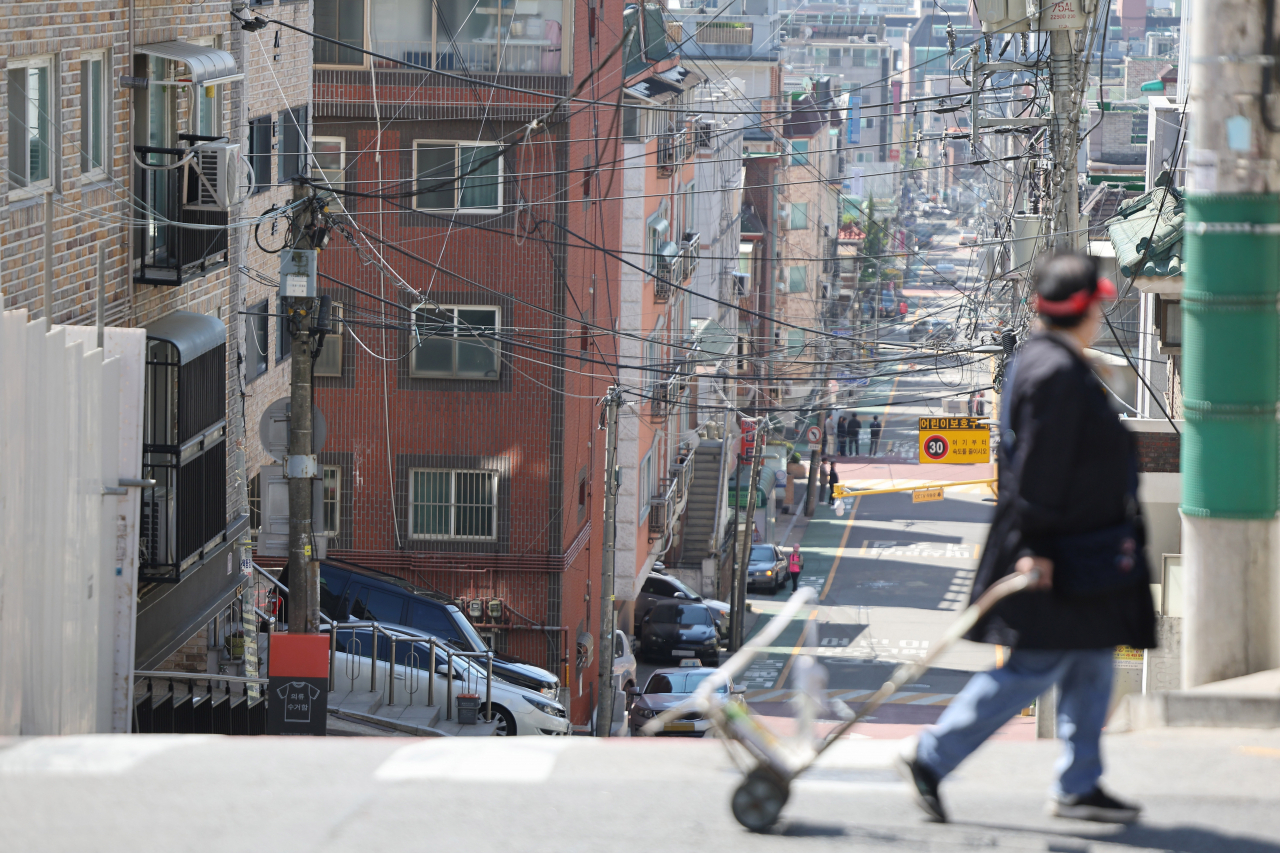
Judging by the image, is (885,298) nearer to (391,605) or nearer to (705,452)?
(705,452)

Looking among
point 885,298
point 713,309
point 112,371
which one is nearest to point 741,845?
point 112,371

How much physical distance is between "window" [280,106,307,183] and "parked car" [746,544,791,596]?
27.4 m

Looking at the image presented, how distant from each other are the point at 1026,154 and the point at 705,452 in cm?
3184

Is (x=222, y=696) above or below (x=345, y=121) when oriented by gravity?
below

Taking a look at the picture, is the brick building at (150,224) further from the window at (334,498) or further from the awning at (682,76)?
the awning at (682,76)

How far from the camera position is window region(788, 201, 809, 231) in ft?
263

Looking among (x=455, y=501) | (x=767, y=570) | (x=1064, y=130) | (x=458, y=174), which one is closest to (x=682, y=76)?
(x=767, y=570)

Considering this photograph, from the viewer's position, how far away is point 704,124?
49594mm

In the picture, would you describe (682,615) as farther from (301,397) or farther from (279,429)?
(301,397)

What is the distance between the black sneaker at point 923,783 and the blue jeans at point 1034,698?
30 millimetres

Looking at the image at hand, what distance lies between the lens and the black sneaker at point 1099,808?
17.0 ft

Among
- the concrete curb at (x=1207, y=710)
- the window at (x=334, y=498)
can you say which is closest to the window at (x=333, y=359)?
the window at (x=334, y=498)

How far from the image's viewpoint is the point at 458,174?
29.2 meters

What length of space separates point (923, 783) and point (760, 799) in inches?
21.1
